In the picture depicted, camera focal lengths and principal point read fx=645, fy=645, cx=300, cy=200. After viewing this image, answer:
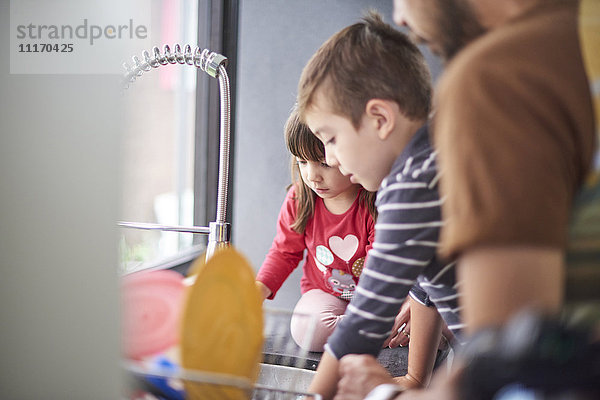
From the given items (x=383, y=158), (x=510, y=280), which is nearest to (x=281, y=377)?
(x=383, y=158)

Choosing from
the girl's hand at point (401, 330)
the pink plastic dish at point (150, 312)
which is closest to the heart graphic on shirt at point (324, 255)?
the girl's hand at point (401, 330)

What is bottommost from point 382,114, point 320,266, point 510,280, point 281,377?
point 281,377

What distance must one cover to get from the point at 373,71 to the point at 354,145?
7cm

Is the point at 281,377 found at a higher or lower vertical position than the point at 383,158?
lower

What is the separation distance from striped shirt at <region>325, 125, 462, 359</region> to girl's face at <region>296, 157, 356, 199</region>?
427 millimetres

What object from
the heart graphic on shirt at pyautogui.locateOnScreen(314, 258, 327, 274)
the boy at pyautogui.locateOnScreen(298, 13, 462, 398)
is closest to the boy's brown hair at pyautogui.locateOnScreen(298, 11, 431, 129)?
the boy at pyautogui.locateOnScreen(298, 13, 462, 398)

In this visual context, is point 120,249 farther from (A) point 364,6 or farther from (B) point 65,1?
(A) point 364,6

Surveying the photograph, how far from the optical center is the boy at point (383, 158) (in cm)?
57

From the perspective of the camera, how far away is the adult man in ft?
1.32

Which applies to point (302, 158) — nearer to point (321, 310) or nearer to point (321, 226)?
point (321, 226)

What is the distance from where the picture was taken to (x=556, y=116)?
411mm

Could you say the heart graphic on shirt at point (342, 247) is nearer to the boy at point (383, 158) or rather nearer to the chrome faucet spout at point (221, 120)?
the chrome faucet spout at point (221, 120)

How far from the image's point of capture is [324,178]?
1.05m

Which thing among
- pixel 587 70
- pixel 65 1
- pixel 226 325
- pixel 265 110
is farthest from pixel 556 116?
pixel 265 110
